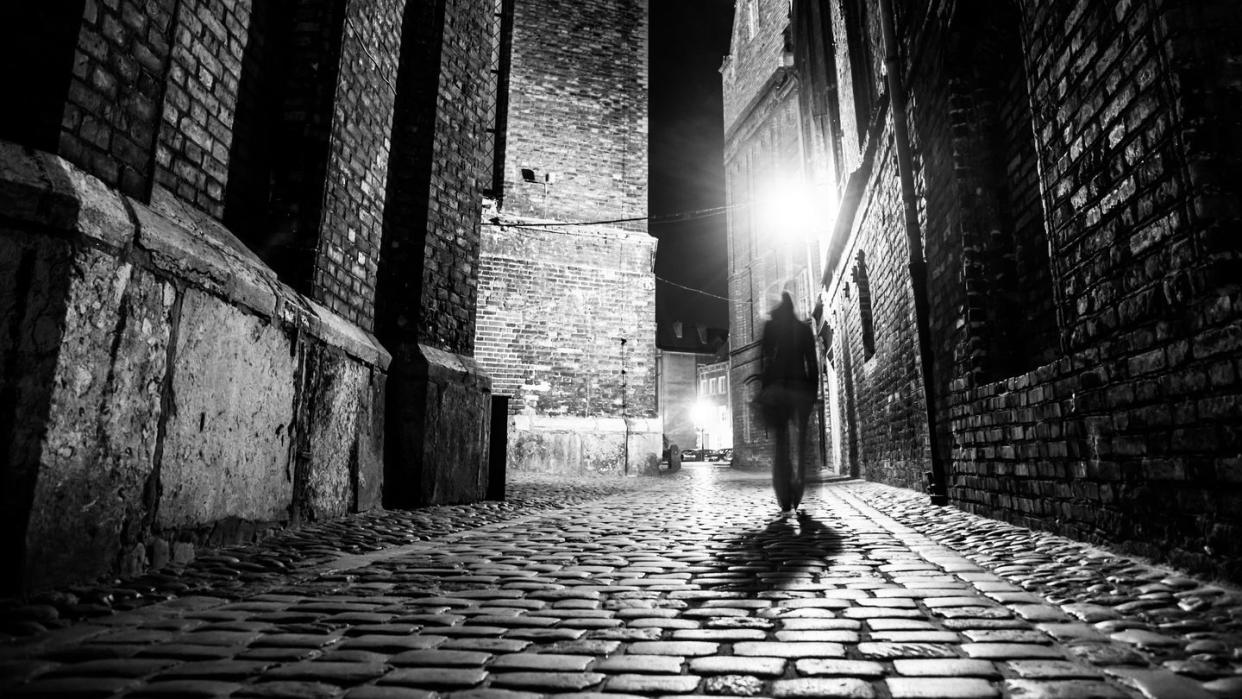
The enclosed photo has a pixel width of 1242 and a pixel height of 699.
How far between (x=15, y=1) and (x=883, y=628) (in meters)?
4.27

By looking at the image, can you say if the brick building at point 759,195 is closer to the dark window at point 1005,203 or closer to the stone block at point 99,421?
the dark window at point 1005,203

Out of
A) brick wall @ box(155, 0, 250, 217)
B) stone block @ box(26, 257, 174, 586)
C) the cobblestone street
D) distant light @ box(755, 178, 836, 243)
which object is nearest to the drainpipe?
the cobblestone street

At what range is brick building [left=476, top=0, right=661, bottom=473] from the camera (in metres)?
13.3

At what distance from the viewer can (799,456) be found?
5.60 meters

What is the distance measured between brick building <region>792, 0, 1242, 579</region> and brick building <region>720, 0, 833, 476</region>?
1354cm

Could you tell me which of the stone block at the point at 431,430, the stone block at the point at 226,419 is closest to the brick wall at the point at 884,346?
the stone block at the point at 431,430

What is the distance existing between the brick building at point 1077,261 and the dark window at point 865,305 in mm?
2989

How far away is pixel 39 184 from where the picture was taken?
2.39 metres

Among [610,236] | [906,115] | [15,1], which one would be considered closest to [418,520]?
[15,1]

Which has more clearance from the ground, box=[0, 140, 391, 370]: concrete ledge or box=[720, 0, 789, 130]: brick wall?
box=[720, 0, 789, 130]: brick wall

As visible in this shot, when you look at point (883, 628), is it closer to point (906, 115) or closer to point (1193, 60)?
point (1193, 60)

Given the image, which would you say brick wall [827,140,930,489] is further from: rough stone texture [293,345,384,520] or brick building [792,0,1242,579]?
rough stone texture [293,345,384,520]

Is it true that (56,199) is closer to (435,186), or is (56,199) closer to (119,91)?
(119,91)

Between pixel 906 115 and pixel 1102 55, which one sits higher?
pixel 906 115
